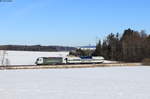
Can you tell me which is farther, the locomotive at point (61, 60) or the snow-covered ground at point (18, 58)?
the snow-covered ground at point (18, 58)

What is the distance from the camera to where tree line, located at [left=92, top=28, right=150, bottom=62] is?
240 feet

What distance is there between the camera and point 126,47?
76.4 meters

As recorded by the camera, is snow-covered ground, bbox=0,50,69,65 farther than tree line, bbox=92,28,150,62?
No

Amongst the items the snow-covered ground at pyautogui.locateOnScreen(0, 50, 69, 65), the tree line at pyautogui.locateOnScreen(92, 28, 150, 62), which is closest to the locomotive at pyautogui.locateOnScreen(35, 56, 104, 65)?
the snow-covered ground at pyautogui.locateOnScreen(0, 50, 69, 65)

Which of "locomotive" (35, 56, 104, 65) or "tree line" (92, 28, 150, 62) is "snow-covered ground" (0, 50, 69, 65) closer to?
"locomotive" (35, 56, 104, 65)

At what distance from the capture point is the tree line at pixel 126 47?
73.2m

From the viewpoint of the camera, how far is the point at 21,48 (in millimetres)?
164250

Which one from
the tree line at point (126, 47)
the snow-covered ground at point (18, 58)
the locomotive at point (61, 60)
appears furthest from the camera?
the tree line at point (126, 47)

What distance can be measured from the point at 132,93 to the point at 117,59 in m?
61.2

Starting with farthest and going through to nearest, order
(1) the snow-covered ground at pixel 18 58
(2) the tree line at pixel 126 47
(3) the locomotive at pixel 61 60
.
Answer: (2) the tree line at pixel 126 47
(1) the snow-covered ground at pixel 18 58
(3) the locomotive at pixel 61 60

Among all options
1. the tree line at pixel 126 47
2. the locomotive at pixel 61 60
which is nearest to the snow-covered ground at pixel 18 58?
the locomotive at pixel 61 60

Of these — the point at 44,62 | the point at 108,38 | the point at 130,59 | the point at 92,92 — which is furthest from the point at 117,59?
the point at 92,92

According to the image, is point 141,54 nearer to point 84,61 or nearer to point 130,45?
point 130,45

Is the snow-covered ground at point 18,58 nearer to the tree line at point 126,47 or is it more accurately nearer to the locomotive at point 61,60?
the locomotive at point 61,60
